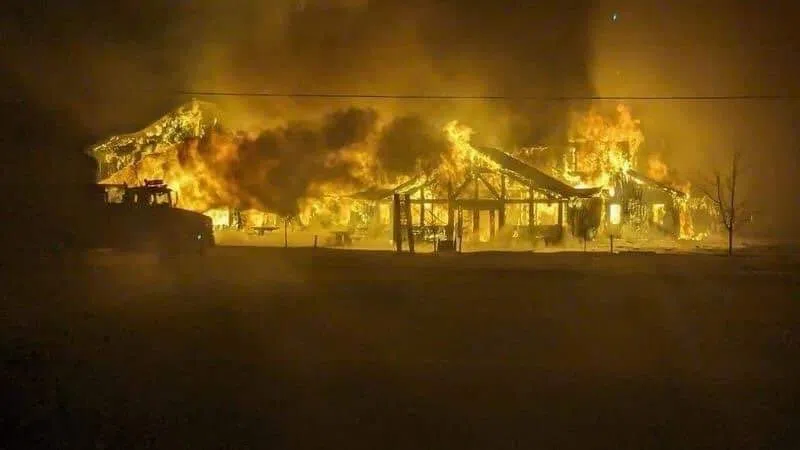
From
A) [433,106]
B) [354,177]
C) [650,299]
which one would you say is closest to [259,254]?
[354,177]

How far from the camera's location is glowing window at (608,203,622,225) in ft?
130

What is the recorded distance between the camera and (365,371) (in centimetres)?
770

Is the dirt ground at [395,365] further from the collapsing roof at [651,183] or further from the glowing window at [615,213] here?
the collapsing roof at [651,183]

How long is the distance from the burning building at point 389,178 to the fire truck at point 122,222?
11568mm

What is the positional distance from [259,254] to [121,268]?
6917 millimetres

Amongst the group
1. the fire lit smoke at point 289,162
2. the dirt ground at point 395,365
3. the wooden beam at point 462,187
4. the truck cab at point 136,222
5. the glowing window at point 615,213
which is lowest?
the dirt ground at point 395,365

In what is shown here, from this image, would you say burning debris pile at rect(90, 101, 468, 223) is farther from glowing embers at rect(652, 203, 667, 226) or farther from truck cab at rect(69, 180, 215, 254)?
truck cab at rect(69, 180, 215, 254)

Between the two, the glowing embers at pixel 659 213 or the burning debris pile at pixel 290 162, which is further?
the glowing embers at pixel 659 213

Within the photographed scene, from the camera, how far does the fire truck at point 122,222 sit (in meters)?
21.8

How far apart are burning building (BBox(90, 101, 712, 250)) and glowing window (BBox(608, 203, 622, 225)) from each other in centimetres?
5

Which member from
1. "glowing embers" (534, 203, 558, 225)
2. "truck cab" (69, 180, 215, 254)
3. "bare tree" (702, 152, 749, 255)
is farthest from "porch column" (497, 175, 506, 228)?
"truck cab" (69, 180, 215, 254)

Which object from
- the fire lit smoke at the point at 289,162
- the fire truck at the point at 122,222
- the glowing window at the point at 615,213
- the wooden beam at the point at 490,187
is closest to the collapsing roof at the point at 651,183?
the glowing window at the point at 615,213

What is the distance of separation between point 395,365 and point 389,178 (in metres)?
29.6

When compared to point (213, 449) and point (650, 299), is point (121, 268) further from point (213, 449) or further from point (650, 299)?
point (213, 449)
